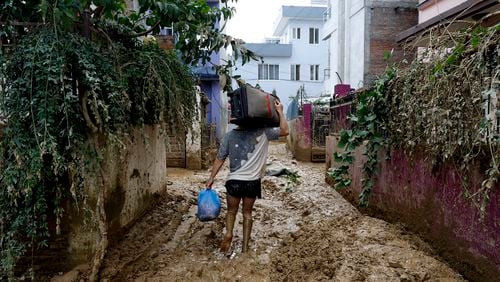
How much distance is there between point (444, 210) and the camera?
155 inches

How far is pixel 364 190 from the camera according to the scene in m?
5.75

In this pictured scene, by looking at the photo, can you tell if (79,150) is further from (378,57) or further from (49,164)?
(378,57)

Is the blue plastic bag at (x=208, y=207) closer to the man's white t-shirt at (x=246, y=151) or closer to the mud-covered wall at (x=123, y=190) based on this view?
the man's white t-shirt at (x=246, y=151)

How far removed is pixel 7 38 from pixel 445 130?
4.10 m

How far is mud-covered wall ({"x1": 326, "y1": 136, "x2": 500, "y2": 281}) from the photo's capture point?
10.7 ft

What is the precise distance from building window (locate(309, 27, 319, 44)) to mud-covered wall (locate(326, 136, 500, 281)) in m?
28.4

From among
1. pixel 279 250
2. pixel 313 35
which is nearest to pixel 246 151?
pixel 279 250

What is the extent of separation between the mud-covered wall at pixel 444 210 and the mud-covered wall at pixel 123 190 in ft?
9.95

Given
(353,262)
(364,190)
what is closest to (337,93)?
(364,190)

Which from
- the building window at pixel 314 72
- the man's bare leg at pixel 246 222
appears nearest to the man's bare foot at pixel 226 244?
the man's bare leg at pixel 246 222

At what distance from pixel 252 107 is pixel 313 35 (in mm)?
29683

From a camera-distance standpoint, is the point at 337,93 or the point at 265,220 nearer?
the point at 265,220

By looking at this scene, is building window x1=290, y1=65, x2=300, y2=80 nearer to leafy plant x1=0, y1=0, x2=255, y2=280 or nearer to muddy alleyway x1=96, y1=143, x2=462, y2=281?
muddy alleyway x1=96, y1=143, x2=462, y2=281

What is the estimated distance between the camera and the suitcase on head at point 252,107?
4426mm
